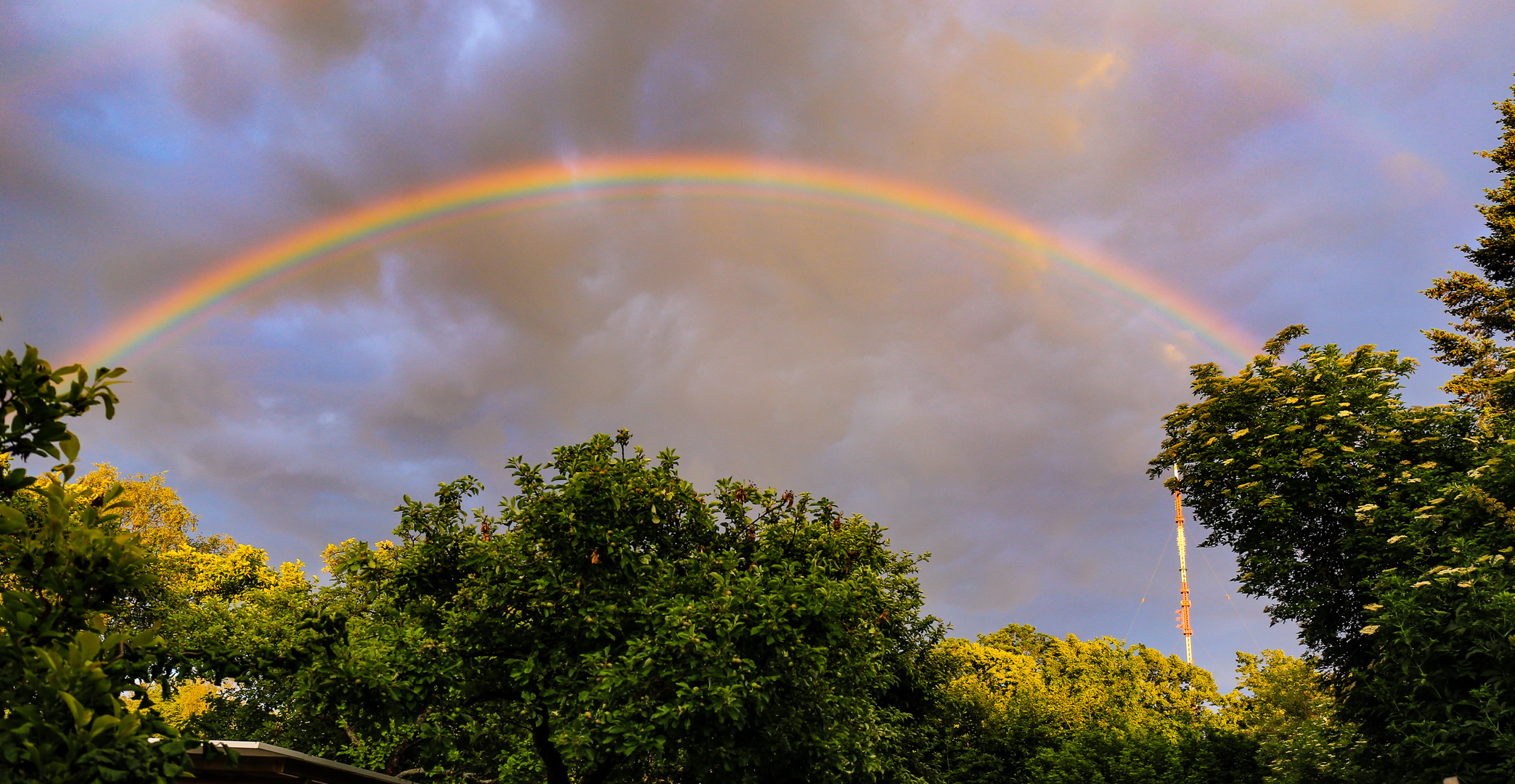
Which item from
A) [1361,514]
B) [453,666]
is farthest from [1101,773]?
[453,666]

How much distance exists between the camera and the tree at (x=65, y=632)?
431cm

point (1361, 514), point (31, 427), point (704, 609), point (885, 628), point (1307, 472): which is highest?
point (1307, 472)

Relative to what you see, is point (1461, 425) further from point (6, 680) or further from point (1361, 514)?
point (6, 680)

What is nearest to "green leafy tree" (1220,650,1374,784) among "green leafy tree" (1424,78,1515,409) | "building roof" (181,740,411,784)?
"green leafy tree" (1424,78,1515,409)

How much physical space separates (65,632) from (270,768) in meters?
10.5

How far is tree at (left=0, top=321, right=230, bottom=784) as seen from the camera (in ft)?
14.1

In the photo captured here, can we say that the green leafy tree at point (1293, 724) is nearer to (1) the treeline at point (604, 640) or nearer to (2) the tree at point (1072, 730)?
(2) the tree at point (1072, 730)

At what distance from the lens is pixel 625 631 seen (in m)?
14.3

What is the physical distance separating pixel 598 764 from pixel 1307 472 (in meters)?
20.5

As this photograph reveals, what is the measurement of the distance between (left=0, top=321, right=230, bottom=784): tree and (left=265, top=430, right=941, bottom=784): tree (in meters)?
7.47

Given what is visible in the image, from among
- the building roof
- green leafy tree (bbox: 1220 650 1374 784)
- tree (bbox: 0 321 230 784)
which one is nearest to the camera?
tree (bbox: 0 321 230 784)

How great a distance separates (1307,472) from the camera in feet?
78.3

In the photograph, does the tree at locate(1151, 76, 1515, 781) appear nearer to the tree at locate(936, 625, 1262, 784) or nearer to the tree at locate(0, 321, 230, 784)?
the tree at locate(936, 625, 1262, 784)

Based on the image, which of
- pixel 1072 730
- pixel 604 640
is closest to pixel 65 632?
pixel 604 640
